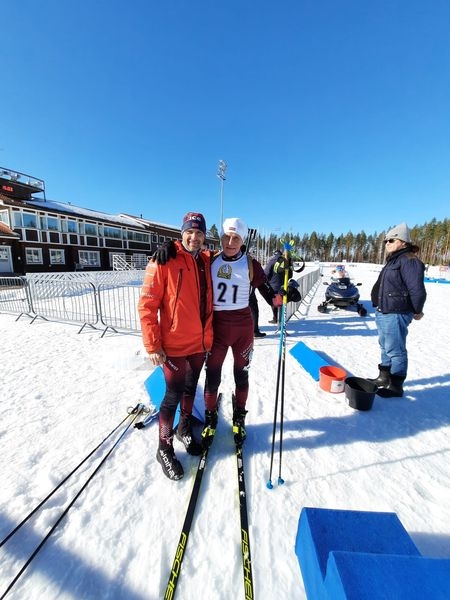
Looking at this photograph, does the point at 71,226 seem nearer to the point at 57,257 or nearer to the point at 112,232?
the point at 57,257

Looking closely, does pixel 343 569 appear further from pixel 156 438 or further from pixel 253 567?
pixel 156 438

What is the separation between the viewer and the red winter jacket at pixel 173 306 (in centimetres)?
213

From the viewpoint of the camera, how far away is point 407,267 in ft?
10.6

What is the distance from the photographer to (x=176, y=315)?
2.20 meters

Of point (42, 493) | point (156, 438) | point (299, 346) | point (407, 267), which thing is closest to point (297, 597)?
point (156, 438)

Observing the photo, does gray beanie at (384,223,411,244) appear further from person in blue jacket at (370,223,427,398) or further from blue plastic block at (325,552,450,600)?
blue plastic block at (325,552,450,600)

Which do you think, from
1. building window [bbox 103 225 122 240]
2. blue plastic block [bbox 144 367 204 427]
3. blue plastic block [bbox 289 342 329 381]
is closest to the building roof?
building window [bbox 103 225 122 240]

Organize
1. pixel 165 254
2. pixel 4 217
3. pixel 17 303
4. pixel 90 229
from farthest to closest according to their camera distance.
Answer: pixel 90 229 < pixel 4 217 < pixel 17 303 < pixel 165 254

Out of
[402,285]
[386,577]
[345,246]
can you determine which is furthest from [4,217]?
[345,246]

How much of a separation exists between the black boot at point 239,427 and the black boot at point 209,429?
225 millimetres

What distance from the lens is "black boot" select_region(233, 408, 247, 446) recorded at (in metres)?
2.70

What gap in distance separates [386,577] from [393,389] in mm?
3106

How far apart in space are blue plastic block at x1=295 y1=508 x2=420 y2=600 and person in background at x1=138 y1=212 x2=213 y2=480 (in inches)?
46.2

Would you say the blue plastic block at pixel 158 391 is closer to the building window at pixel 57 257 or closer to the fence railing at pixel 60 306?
the fence railing at pixel 60 306
